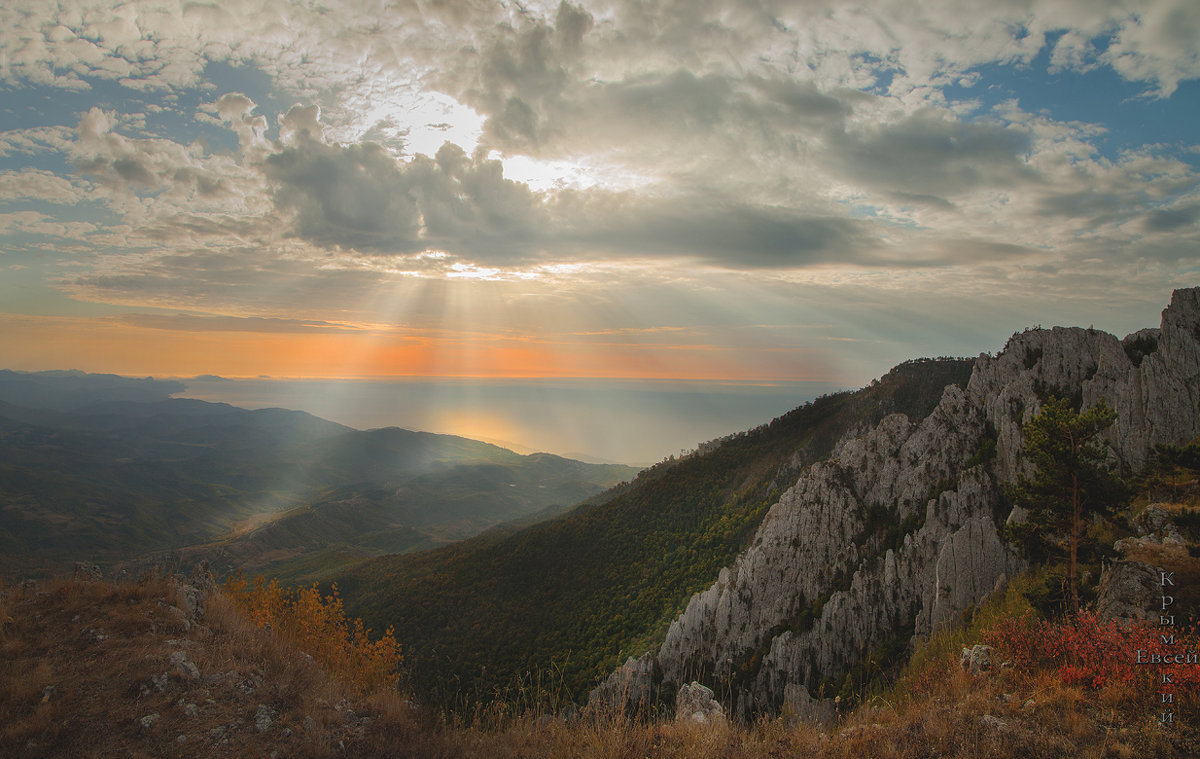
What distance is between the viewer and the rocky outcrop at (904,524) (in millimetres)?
25078

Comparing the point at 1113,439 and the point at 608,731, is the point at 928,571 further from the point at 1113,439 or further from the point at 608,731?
the point at 608,731

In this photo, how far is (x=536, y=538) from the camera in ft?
275

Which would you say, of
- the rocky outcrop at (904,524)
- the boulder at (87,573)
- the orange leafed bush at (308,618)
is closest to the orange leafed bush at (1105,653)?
the rocky outcrop at (904,524)

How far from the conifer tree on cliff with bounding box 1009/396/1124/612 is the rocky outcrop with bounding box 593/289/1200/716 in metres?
10.1

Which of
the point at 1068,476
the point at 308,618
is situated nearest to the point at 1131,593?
the point at 1068,476

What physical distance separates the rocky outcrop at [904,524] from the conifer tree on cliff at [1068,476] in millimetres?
10103

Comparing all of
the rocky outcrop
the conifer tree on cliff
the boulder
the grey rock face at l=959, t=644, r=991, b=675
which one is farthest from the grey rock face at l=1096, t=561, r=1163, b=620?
the boulder

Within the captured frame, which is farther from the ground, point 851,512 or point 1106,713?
point 1106,713

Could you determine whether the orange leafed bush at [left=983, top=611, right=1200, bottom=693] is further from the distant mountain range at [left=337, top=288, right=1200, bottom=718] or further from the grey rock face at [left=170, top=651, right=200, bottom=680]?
the grey rock face at [left=170, top=651, right=200, bottom=680]

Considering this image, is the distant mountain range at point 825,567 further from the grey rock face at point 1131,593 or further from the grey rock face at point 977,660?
the grey rock face at point 1131,593

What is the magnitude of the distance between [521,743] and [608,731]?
1673 millimetres

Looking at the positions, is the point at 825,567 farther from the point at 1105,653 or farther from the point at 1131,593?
the point at 1105,653

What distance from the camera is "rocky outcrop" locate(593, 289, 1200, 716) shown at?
82.3 ft

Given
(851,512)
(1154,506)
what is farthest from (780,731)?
(851,512)
